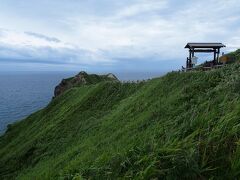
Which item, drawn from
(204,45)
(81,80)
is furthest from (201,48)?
(81,80)

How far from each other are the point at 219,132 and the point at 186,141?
2.65 ft

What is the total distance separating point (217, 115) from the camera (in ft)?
31.1

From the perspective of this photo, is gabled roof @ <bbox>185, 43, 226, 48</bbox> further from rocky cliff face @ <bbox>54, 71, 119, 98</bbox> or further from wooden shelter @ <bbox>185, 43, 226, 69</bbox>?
rocky cliff face @ <bbox>54, 71, 119, 98</bbox>

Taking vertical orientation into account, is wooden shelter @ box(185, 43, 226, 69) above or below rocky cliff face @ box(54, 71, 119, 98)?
above

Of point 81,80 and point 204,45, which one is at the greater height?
point 204,45

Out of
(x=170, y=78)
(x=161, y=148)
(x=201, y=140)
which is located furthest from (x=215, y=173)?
(x=170, y=78)

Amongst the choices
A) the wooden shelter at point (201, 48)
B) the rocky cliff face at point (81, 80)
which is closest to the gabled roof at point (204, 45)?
the wooden shelter at point (201, 48)

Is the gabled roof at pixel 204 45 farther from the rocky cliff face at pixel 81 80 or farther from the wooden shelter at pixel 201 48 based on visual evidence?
the rocky cliff face at pixel 81 80

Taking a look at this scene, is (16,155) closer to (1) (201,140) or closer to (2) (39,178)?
(2) (39,178)

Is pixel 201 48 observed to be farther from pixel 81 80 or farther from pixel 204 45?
pixel 81 80

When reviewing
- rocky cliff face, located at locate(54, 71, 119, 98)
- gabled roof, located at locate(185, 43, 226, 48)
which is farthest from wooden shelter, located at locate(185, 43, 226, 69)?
rocky cliff face, located at locate(54, 71, 119, 98)

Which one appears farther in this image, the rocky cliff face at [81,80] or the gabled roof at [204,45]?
the rocky cliff face at [81,80]

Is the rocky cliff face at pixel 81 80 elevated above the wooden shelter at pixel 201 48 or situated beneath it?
situated beneath

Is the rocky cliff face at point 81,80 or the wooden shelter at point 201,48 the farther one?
the rocky cliff face at point 81,80
